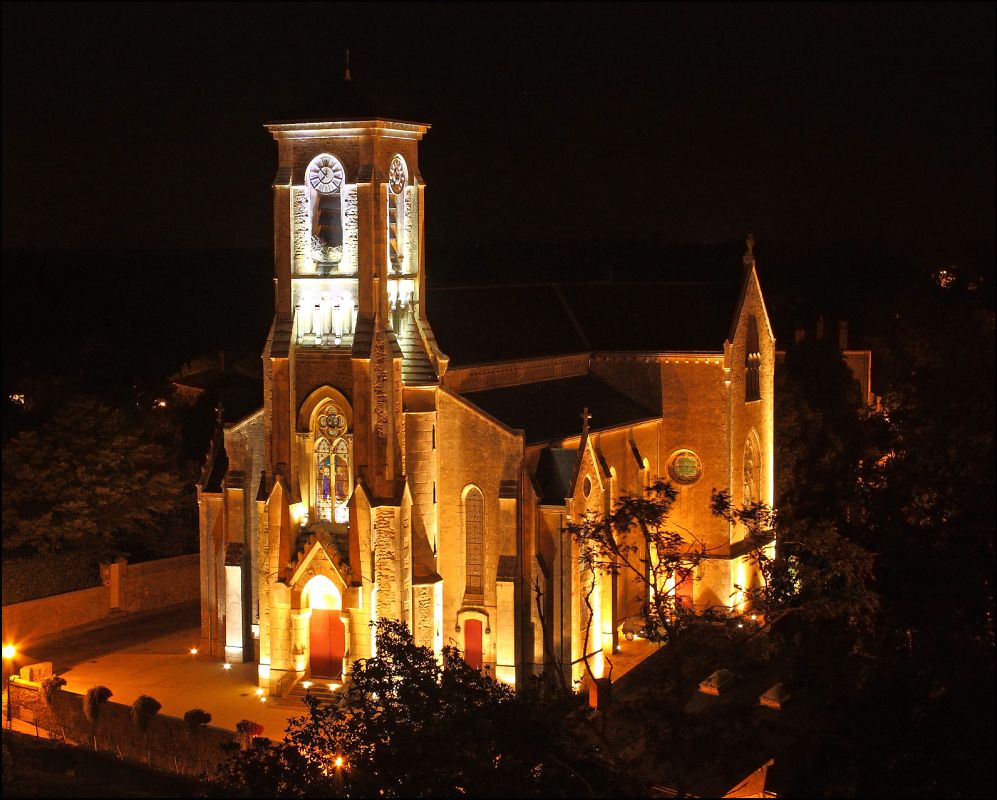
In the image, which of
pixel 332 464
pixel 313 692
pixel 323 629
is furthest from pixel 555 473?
pixel 313 692

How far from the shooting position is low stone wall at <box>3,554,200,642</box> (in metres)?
49.4

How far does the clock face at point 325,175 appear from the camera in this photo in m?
42.0

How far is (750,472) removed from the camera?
5456 centimetres

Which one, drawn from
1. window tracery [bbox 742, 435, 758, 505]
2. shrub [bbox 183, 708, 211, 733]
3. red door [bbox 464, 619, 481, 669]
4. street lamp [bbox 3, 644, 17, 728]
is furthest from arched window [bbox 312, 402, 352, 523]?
window tracery [bbox 742, 435, 758, 505]

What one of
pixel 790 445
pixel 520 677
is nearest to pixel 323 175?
pixel 520 677

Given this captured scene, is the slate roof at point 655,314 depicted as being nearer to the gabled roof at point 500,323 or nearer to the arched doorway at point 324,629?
the gabled roof at point 500,323

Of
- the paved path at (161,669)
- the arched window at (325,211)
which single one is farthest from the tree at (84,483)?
the arched window at (325,211)

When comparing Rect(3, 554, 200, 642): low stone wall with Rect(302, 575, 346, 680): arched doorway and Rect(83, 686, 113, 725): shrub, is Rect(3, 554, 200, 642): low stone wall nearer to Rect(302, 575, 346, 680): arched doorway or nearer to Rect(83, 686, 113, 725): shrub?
Rect(83, 686, 113, 725): shrub

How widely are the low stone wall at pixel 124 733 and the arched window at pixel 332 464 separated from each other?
7.60m

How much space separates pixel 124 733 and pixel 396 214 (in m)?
16.7

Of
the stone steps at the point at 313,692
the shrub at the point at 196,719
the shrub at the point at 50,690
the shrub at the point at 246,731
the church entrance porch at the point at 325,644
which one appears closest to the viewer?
the shrub at the point at 246,731

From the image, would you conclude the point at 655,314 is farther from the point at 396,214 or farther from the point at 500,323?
the point at 396,214

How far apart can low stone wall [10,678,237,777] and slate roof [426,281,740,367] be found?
15.9 meters

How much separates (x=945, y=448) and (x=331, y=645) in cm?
1835
